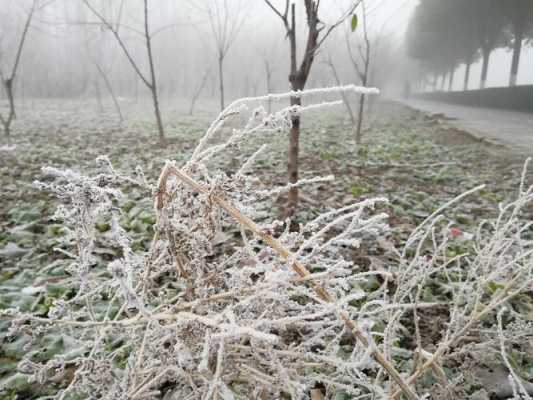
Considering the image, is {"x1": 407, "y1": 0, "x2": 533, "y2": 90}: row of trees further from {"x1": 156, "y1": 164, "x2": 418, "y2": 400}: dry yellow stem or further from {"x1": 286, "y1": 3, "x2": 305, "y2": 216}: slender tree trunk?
{"x1": 156, "y1": 164, "x2": 418, "y2": 400}: dry yellow stem

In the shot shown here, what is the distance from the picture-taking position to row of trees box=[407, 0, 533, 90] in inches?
642

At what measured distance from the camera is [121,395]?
2.98 feet

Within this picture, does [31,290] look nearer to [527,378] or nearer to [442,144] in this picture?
[527,378]

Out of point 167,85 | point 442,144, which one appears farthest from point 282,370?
point 167,85

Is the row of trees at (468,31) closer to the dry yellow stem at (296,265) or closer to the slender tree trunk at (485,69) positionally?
the slender tree trunk at (485,69)

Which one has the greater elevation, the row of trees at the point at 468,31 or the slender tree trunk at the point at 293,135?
the row of trees at the point at 468,31

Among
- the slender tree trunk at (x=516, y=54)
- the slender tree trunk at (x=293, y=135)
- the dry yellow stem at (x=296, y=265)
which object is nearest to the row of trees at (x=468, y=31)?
the slender tree trunk at (x=516, y=54)

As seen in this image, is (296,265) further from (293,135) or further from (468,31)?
(468,31)

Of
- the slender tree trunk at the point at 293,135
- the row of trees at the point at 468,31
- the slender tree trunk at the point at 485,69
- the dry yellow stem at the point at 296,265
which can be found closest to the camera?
the dry yellow stem at the point at 296,265

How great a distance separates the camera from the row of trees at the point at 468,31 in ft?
53.5

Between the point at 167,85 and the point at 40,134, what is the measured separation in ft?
101

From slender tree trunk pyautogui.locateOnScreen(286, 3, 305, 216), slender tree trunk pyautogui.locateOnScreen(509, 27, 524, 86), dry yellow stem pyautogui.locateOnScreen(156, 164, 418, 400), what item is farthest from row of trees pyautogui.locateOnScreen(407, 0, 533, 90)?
dry yellow stem pyautogui.locateOnScreen(156, 164, 418, 400)

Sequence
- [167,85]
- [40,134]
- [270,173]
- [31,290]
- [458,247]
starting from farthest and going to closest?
[167,85] → [40,134] → [270,173] → [458,247] → [31,290]

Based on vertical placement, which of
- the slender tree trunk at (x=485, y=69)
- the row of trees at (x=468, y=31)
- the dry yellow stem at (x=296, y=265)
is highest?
the row of trees at (x=468, y=31)
